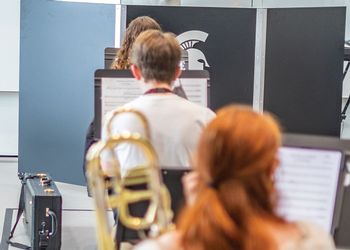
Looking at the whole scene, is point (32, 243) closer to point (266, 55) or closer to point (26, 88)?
point (26, 88)

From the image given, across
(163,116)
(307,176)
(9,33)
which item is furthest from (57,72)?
(307,176)

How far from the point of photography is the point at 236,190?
4.21 ft

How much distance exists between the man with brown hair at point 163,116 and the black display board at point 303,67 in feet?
6.33

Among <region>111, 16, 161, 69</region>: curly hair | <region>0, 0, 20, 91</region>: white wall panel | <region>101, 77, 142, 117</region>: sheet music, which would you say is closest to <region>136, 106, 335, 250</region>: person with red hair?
<region>101, 77, 142, 117</region>: sheet music

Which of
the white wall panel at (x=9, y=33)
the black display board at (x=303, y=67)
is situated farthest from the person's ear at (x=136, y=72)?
the white wall panel at (x=9, y=33)

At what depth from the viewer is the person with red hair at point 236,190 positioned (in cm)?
126

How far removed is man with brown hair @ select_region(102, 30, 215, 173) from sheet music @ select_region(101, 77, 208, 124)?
0.64 feet

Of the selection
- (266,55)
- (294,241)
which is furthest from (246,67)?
(294,241)

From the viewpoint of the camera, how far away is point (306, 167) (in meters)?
1.80

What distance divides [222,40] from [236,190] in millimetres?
3152

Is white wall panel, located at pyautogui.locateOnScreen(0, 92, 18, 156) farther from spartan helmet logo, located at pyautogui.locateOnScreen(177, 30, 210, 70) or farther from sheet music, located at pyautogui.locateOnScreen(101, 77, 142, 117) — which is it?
sheet music, located at pyautogui.locateOnScreen(101, 77, 142, 117)

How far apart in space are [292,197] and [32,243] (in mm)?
2468

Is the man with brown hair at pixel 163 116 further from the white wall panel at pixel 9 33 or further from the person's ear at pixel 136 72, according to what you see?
the white wall panel at pixel 9 33

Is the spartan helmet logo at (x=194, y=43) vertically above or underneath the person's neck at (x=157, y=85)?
above
